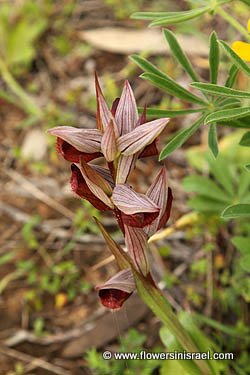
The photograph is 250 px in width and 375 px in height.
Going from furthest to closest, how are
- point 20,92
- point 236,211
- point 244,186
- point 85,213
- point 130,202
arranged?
1. point 20,92
2. point 85,213
3. point 244,186
4. point 236,211
5. point 130,202

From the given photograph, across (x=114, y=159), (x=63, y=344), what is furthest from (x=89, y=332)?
(x=114, y=159)

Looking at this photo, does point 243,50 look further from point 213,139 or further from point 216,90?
point 213,139

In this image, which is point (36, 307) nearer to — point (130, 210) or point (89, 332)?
point (89, 332)

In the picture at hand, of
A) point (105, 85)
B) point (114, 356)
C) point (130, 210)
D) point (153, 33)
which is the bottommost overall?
point (114, 356)

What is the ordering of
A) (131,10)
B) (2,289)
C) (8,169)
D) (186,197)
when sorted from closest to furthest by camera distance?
(2,289) → (186,197) → (8,169) → (131,10)

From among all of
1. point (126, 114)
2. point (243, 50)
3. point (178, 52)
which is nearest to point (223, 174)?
point (178, 52)

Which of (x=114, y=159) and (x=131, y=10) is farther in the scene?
(x=131, y=10)
